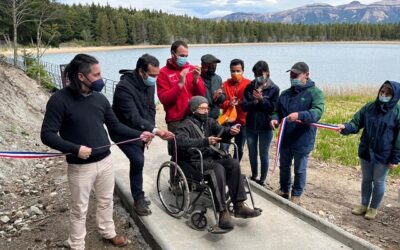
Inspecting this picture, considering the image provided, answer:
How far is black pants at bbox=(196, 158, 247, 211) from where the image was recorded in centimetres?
397

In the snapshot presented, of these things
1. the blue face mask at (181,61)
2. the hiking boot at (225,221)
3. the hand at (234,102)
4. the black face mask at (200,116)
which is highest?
the blue face mask at (181,61)

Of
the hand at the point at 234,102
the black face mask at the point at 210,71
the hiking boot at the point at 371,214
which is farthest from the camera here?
the hand at the point at 234,102

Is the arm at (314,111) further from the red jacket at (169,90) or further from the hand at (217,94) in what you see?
the red jacket at (169,90)

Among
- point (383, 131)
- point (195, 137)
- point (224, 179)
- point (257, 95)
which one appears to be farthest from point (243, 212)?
point (383, 131)

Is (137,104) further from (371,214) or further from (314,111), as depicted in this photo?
(371,214)

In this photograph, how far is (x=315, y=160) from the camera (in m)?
8.12

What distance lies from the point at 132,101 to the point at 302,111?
7.19 ft

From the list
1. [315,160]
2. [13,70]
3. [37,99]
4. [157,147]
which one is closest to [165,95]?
[157,147]

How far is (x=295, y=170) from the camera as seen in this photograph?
5215 millimetres

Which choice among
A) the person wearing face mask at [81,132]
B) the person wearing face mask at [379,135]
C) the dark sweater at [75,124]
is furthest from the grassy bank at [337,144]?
the dark sweater at [75,124]

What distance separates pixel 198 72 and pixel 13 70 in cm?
1124

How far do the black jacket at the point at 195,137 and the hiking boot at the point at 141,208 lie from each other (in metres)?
0.69

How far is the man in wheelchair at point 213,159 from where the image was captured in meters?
4.00

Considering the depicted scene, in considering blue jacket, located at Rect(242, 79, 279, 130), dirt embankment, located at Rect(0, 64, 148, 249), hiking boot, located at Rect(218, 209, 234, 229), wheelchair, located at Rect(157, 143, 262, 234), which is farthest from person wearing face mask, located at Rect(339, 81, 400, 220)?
dirt embankment, located at Rect(0, 64, 148, 249)
